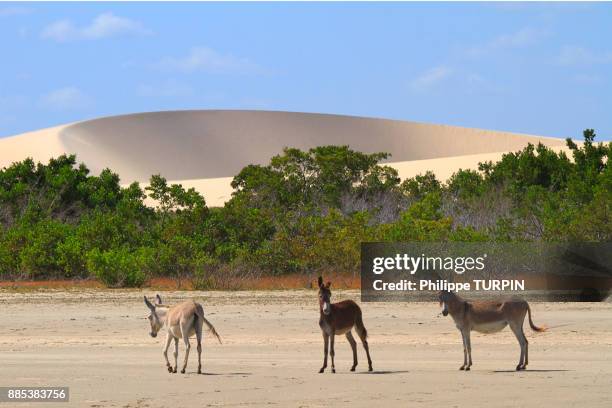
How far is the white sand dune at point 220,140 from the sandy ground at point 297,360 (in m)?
93.1

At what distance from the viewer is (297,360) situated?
15.7 m

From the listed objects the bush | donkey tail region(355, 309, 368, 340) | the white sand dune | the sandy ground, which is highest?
the white sand dune

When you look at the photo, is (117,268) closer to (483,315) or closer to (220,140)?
(483,315)

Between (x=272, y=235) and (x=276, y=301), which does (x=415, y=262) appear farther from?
(x=272, y=235)

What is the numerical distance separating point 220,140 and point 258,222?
107 meters

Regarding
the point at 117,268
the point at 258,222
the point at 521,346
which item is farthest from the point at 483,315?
the point at 258,222

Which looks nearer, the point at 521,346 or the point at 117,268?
the point at 521,346

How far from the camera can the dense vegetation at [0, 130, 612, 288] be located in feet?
109

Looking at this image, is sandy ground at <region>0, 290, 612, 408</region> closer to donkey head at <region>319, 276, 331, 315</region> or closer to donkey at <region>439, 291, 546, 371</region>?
donkey at <region>439, 291, 546, 371</region>

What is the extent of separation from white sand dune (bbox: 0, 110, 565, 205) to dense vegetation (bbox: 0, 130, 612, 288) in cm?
6453

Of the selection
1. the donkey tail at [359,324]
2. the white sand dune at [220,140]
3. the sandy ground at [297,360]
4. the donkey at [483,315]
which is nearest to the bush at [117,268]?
the sandy ground at [297,360]

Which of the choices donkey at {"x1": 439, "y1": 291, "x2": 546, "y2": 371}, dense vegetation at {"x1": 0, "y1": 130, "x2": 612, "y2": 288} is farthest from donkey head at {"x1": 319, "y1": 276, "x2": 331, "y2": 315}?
dense vegetation at {"x1": 0, "y1": 130, "x2": 612, "y2": 288}

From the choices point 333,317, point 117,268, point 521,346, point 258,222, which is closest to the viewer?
point 333,317

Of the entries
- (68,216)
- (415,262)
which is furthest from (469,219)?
(68,216)
